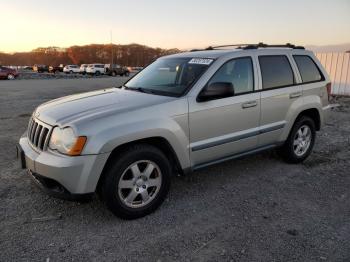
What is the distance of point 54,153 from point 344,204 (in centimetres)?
338

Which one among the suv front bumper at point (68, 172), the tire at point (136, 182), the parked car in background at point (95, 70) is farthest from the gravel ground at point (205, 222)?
the parked car in background at point (95, 70)

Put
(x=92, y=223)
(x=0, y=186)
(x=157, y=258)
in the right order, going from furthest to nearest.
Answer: (x=0, y=186) → (x=92, y=223) → (x=157, y=258)

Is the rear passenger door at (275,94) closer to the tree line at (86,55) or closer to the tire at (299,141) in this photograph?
the tire at (299,141)

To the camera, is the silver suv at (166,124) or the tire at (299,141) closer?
the silver suv at (166,124)

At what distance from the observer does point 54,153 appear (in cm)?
327

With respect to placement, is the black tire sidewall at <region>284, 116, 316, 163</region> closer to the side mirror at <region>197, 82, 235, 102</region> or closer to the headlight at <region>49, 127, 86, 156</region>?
the side mirror at <region>197, 82, 235, 102</region>

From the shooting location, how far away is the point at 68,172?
3.12 m

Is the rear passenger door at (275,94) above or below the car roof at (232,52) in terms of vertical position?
below

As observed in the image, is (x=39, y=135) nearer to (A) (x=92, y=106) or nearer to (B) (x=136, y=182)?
(A) (x=92, y=106)

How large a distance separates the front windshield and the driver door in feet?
0.79

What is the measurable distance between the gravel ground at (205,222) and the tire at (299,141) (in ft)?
0.88

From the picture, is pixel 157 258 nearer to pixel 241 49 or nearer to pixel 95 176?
pixel 95 176

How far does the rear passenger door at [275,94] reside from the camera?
459 centimetres

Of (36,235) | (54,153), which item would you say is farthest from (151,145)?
(36,235)
